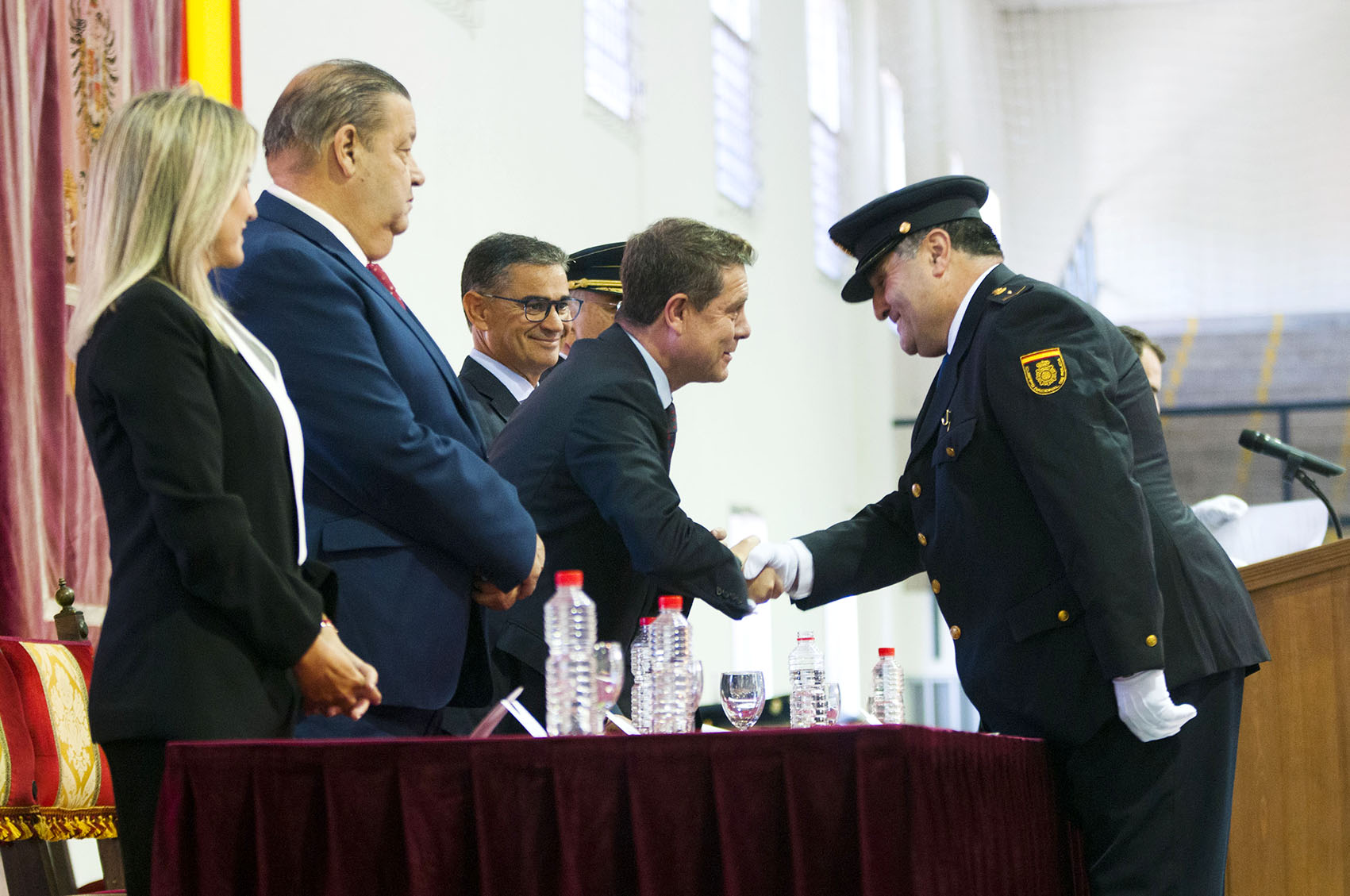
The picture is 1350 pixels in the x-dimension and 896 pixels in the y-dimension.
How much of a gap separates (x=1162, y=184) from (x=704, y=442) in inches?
240

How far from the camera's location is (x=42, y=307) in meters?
3.62

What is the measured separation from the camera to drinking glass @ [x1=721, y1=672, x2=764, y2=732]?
2.35 metres

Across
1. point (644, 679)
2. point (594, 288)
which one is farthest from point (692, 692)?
point (594, 288)

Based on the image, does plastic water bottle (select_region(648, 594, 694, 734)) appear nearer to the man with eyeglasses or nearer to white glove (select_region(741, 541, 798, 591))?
white glove (select_region(741, 541, 798, 591))

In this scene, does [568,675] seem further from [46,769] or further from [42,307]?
[42,307]

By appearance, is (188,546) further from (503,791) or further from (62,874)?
(62,874)

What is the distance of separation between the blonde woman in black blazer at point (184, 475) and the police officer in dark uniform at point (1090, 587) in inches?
40.3

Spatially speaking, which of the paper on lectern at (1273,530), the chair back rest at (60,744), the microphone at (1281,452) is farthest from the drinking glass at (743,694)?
the paper on lectern at (1273,530)

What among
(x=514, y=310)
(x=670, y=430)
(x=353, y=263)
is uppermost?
(x=514, y=310)

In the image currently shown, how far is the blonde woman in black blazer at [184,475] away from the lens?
1722 millimetres

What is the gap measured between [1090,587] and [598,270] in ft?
6.67

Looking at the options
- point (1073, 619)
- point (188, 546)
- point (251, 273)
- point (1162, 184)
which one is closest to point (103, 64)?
point (251, 273)

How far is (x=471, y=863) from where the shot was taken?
65.7 inches

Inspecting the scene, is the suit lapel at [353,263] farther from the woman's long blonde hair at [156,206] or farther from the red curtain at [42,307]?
the red curtain at [42,307]
